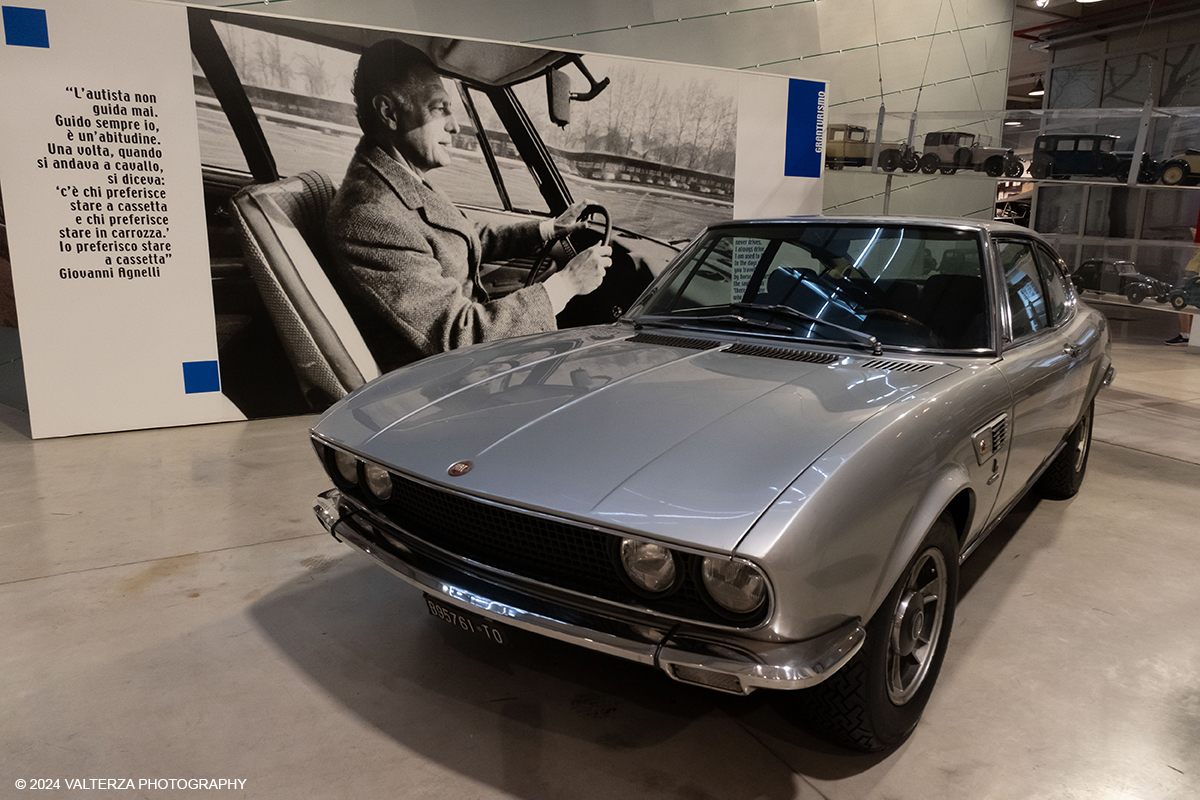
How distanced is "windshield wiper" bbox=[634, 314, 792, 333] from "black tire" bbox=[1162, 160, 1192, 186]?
7.34 m

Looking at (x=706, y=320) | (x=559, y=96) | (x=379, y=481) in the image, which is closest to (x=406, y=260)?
(x=559, y=96)

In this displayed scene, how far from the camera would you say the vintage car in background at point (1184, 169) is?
7.52m

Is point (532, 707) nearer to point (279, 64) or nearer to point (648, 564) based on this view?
point (648, 564)

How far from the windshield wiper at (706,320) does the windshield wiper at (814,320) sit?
0.17 ft

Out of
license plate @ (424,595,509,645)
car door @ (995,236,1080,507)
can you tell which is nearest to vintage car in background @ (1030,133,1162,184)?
car door @ (995,236,1080,507)

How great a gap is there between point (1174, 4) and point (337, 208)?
1325 centimetres

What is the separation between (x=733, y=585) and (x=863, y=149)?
867 centimetres

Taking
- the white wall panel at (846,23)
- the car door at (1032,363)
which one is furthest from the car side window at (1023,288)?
the white wall panel at (846,23)

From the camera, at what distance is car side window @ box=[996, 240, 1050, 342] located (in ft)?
8.81

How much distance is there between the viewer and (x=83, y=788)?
184 centimetres

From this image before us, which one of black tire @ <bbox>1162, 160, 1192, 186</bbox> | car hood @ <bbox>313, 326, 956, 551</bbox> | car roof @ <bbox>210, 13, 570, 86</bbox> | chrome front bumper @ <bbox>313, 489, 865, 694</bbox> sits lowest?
chrome front bumper @ <bbox>313, 489, 865, 694</bbox>

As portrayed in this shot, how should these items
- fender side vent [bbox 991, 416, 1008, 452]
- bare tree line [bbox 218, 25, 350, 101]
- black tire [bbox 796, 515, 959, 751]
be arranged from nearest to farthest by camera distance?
black tire [bbox 796, 515, 959, 751]
fender side vent [bbox 991, 416, 1008, 452]
bare tree line [bbox 218, 25, 350, 101]

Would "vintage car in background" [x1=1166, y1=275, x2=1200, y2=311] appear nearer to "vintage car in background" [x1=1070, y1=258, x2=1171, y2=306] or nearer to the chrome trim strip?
"vintage car in background" [x1=1070, y1=258, x2=1171, y2=306]

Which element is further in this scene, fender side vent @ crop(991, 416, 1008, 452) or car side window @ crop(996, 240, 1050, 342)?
car side window @ crop(996, 240, 1050, 342)
